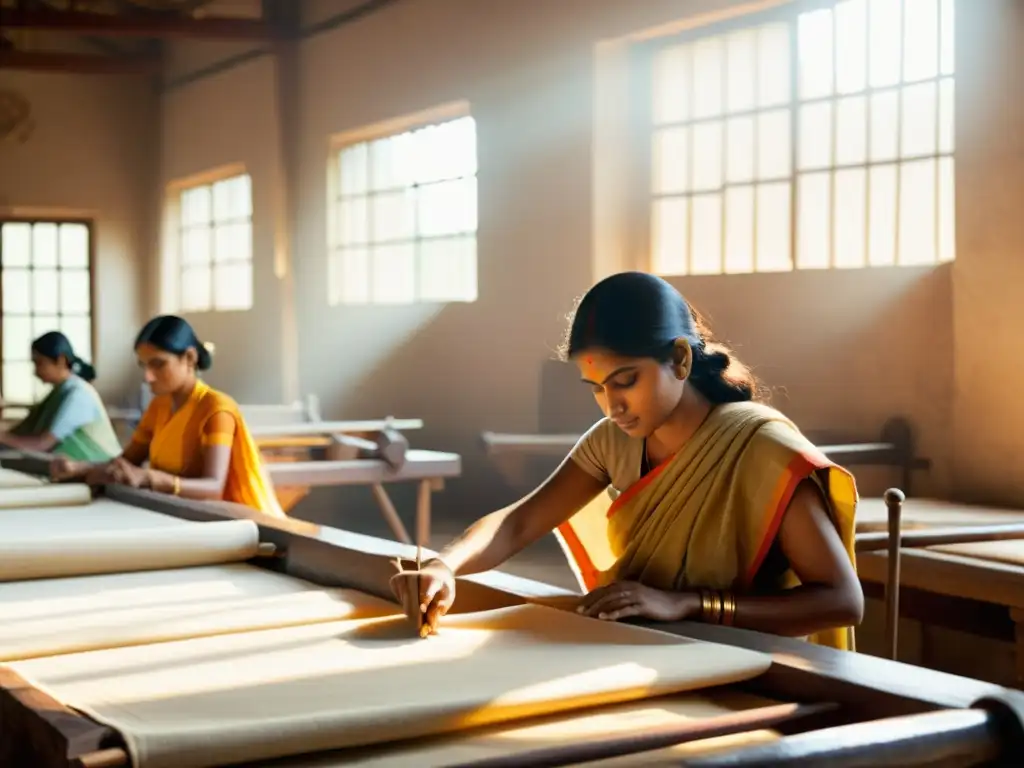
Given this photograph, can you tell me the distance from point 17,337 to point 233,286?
6.44 feet

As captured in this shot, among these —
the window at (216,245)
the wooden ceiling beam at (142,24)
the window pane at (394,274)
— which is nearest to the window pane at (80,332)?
the window at (216,245)

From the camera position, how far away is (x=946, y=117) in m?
5.02

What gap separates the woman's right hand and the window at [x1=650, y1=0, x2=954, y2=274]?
3806 mm

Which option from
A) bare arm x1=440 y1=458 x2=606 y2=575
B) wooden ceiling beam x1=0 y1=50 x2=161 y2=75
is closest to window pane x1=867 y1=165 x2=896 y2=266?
bare arm x1=440 y1=458 x2=606 y2=575

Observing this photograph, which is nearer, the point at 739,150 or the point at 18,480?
the point at 18,480

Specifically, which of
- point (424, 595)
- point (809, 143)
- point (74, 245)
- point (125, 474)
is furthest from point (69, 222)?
point (424, 595)

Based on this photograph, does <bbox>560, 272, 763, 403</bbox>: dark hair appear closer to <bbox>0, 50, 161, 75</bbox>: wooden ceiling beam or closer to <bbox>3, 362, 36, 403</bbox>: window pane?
<bbox>0, 50, 161, 75</bbox>: wooden ceiling beam

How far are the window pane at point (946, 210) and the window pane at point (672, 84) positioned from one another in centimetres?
151

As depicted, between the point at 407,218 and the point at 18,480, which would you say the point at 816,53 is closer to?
the point at 407,218

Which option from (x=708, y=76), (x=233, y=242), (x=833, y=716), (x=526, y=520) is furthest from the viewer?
(x=233, y=242)

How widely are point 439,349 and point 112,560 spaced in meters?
5.62

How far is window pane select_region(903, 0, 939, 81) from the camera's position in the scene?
5023mm

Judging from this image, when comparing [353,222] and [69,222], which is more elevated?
[69,222]

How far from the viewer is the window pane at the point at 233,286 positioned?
32.9 ft
